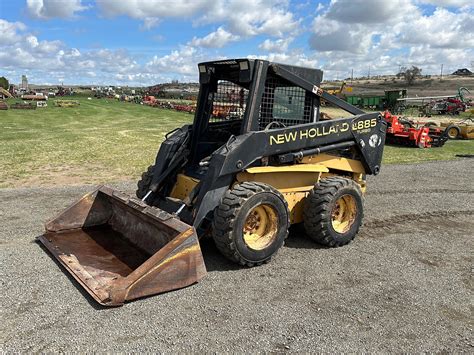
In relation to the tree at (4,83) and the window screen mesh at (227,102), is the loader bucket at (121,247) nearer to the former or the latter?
the window screen mesh at (227,102)

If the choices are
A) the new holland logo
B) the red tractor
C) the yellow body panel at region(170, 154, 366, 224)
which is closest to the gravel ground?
the yellow body panel at region(170, 154, 366, 224)

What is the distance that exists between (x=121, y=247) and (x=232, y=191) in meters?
1.63

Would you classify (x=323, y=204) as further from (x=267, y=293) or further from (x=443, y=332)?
(x=443, y=332)

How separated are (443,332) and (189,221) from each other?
112 inches

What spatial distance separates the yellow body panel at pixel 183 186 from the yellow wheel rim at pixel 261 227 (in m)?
1.04

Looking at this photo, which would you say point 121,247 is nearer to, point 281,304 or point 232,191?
point 232,191

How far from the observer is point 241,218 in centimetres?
484

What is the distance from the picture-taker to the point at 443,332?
12.9ft

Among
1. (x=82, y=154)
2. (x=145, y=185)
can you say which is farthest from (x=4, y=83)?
(x=145, y=185)

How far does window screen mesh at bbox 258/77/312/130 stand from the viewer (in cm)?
573

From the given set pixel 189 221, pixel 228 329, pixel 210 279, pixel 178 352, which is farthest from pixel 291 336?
pixel 189 221

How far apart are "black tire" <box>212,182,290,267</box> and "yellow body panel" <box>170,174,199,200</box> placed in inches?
40.3

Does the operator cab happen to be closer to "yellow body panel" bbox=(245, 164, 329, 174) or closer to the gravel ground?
"yellow body panel" bbox=(245, 164, 329, 174)

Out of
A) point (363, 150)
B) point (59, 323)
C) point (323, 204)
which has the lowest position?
point (59, 323)
